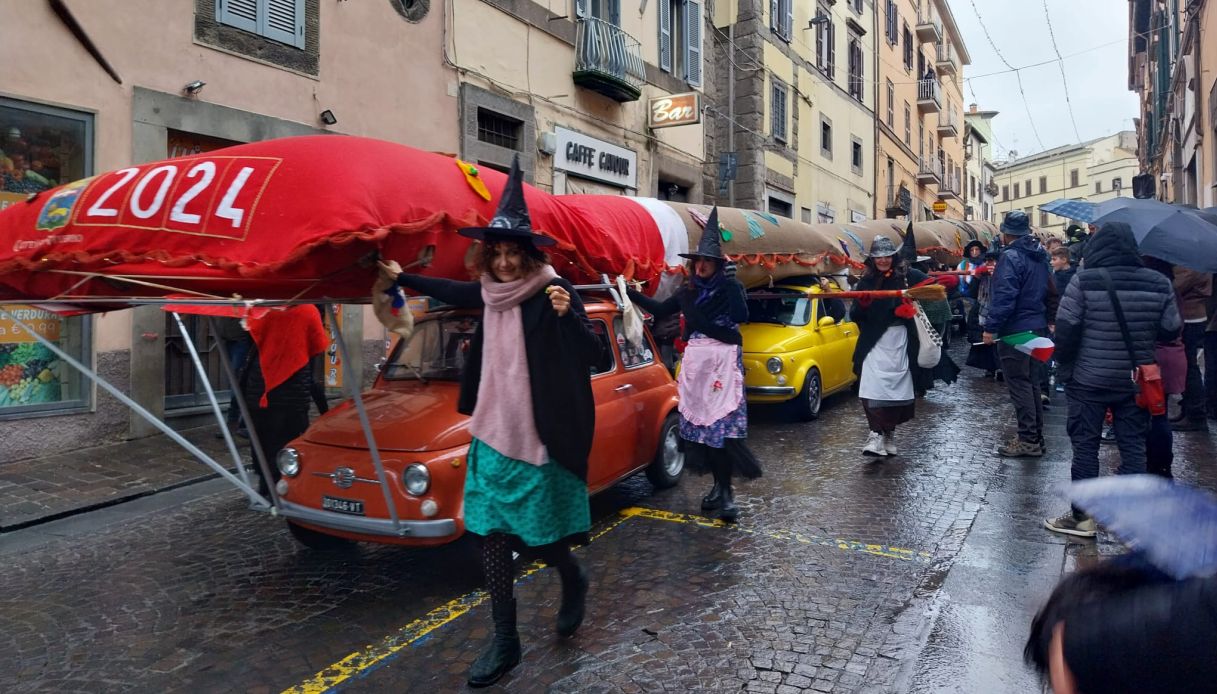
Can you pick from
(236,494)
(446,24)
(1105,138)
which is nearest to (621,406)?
(236,494)

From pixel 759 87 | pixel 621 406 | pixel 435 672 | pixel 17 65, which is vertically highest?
pixel 759 87

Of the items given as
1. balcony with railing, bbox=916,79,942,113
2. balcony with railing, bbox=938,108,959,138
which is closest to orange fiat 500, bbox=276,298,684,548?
balcony with railing, bbox=916,79,942,113

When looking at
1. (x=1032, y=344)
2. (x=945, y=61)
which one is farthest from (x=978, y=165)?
(x=1032, y=344)

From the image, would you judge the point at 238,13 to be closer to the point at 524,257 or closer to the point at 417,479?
the point at 417,479

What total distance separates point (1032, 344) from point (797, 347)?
8.51 feet

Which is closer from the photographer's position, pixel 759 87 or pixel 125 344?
pixel 125 344

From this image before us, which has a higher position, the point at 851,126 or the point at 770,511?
the point at 851,126

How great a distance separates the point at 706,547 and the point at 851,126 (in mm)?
25442

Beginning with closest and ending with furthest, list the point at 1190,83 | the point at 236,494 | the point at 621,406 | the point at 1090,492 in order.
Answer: the point at 1090,492
the point at 621,406
the point at 236,494
the point at 1190,83

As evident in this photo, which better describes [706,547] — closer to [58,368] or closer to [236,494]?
[236,494]

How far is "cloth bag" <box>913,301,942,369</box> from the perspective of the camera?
6.98 meters

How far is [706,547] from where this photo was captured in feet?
16.6

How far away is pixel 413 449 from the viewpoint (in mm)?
4332

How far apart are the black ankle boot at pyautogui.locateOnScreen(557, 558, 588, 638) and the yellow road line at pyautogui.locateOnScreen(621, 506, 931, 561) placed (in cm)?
184
